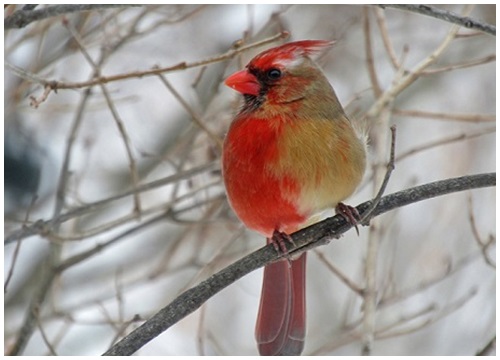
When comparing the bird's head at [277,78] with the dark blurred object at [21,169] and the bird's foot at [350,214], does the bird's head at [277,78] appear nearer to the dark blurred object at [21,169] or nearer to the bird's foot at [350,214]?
the bird's foot at [350,214]

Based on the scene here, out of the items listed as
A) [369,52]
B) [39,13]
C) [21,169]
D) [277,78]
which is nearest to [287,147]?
[277,78]

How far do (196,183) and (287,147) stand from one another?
1.11 meters

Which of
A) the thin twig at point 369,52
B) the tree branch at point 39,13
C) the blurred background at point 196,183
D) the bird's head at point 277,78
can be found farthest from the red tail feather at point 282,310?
the tree branch at point 39,13

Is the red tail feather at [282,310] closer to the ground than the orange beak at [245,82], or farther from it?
closer to the ground

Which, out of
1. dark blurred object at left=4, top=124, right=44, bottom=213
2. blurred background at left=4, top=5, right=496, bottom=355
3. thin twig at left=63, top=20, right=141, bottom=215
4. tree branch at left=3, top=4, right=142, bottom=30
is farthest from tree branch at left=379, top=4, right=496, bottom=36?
dark blurred object at left=4, top=124, right=44, bottom=213

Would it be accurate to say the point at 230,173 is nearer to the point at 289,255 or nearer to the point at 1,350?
the point at 289,255

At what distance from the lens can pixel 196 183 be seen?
10.3 feet

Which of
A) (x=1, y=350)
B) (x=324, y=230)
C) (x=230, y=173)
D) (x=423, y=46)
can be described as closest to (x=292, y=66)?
(x=230, y=173)

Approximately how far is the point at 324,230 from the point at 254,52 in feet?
5.13

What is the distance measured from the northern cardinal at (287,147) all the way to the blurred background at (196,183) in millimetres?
189

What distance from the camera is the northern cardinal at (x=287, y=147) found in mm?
2061

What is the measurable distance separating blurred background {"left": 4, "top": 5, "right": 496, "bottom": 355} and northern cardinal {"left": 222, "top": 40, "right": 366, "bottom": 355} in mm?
189

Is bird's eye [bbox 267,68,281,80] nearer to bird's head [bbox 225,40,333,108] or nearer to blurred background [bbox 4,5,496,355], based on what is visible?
bird's head [bbox 225,40,333,108]

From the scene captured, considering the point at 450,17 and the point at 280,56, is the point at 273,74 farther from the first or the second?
the point at 450,17
